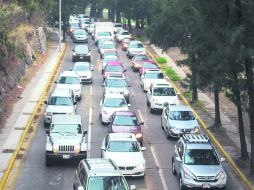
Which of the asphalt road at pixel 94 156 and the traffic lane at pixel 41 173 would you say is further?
the asphalt road at pixel 94 156

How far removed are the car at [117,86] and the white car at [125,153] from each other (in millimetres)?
14975

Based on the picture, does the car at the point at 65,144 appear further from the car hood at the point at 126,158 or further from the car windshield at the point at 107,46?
the car windshield at the point at 107,46

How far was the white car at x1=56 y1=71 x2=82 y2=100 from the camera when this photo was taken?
138ft

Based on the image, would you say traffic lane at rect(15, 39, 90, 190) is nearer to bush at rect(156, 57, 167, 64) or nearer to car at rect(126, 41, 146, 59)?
bush at rect(156, 57, 167, 64)

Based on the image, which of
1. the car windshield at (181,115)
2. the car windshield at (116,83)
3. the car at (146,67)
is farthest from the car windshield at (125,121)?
the car at (146,67)

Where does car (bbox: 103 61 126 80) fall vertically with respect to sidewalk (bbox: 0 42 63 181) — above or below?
above

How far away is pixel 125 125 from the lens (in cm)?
3116

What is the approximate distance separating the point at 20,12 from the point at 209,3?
3445 centimetres

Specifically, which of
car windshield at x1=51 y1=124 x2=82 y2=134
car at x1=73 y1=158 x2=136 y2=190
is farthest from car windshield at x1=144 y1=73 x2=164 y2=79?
car at x1=73 y1=158 x2=136 y2=190

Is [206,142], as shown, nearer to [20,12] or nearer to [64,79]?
[64,79]

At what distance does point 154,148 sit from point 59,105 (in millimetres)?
7012

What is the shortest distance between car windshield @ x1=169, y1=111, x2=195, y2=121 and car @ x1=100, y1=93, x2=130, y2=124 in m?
3.50

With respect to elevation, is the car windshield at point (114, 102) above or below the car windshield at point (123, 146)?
below

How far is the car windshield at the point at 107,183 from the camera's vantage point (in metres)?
19.5
